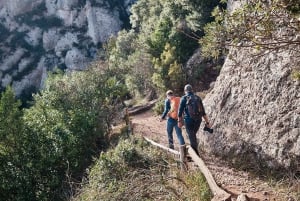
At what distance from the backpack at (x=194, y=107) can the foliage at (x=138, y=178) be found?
124 cm

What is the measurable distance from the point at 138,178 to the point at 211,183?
2012mm

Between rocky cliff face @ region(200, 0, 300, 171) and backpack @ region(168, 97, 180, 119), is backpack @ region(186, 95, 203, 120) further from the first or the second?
backpack @ region(168, 97, 180, 119)

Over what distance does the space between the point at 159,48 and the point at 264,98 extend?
16.9 metres

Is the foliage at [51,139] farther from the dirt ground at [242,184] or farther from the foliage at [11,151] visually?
the dirt ground at [242,184]

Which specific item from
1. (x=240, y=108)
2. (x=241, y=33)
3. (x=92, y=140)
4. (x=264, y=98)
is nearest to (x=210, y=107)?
(x=240, y=108)

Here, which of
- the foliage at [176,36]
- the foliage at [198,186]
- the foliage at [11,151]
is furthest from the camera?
the foliage at [176,36]

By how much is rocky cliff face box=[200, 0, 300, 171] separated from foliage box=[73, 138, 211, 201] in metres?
1.46

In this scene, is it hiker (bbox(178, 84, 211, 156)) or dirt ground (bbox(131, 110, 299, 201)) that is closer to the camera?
dirt ground (bbox(131, 110, 299, 201))

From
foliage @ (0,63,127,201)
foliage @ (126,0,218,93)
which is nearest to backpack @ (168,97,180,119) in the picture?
foliage @ (0,63,127,201)

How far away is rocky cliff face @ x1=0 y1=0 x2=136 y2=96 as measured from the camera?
5134 cm

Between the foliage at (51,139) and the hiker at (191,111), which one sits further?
the foliage at (51,139)

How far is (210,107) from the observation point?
33.3ft

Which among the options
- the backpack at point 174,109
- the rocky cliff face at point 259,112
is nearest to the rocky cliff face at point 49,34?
the backpack at point 174,109

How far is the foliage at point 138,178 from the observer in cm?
734
